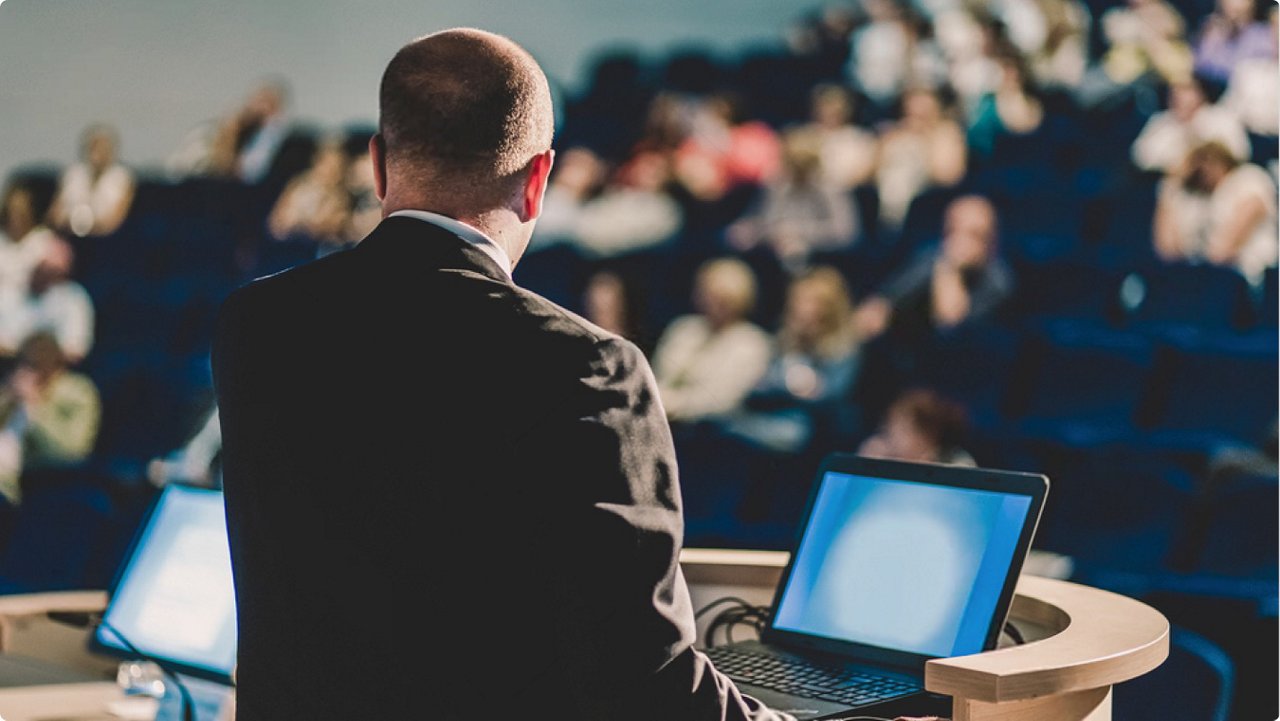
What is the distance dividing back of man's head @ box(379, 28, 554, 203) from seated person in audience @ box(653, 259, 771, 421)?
8.15 ft

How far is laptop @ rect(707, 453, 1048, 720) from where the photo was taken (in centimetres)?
105

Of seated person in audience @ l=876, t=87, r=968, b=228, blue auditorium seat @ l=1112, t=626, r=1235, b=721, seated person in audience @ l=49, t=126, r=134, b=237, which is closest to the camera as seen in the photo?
blue auditorium seat @ l=1112, t=626, r=1235, b=721

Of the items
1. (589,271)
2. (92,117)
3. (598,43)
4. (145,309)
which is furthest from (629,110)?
(92,117)

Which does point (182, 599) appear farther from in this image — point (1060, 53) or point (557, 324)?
point (1060, 53)

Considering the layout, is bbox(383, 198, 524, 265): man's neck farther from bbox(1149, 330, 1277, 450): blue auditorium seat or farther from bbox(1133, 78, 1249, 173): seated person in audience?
bbox(1133, 78, 1249, 173): seated person in audience

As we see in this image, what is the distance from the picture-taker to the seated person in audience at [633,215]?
402cm

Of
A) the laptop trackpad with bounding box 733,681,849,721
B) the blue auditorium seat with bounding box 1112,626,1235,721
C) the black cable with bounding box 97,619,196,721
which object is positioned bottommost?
the black cable with bounding box 97,619,196,721

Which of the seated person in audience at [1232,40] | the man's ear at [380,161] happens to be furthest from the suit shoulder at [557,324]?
the seated person in audience at [1232,40]

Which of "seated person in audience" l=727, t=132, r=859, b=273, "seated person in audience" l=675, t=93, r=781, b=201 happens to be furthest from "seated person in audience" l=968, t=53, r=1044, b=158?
"seated person in audience" l=675, t=93, r=781, b=201

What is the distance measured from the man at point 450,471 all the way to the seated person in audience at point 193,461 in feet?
9.09

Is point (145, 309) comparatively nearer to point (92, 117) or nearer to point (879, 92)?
point (92, 117)

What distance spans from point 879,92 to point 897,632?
3480 millimetres

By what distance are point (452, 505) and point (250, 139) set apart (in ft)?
14.2

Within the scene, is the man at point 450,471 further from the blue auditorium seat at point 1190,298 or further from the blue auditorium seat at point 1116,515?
the blue auditorium seat at point 1190,298
